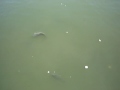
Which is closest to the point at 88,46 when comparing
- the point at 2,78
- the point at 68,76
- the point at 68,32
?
the point at 68,32

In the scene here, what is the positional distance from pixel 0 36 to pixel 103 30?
3930 mm

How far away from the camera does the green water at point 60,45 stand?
543cm

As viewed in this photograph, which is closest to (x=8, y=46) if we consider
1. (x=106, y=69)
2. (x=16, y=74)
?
(x=16, y=74)

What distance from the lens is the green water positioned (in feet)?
17.8

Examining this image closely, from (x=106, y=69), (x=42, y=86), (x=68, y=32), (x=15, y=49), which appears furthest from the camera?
(x=68, y=32)

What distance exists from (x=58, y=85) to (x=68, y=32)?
7.87 ft

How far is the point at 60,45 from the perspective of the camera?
21.4 ft

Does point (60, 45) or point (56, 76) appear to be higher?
point (60, 45)

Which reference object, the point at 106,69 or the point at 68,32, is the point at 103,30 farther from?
the point at 106,69

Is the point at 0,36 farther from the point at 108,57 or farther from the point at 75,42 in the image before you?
the point at 108,57

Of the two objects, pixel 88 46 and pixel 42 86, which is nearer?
pixel 42 86

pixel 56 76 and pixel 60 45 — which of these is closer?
pixel 56 76

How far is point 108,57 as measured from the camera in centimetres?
616

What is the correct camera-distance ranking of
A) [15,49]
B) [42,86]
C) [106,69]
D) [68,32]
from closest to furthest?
[42,86]
[106,69]
[15,49]
[68,32]
